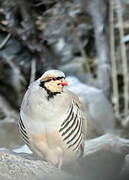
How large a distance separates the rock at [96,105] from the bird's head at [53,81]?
249 centimetres

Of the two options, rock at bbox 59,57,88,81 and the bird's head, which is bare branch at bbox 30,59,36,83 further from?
the bird's head

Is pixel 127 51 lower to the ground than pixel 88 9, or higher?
lower

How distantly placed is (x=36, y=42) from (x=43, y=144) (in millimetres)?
3449

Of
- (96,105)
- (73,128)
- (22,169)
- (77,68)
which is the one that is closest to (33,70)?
(77,68)

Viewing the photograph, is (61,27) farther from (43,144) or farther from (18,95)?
(43,144)

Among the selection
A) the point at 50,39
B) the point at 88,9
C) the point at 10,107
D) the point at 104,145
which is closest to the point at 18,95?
the point at 10,107

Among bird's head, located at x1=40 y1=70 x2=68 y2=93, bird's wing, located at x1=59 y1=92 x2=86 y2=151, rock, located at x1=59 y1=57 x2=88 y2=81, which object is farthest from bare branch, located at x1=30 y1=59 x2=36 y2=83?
bird's head, located at x1=40 y1=70 x2=68 y2=93

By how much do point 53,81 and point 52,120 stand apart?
0.19 meters

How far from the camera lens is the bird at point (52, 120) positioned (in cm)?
184

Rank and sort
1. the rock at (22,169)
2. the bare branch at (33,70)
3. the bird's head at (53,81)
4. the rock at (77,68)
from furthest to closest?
1. the rock at (77,68)
2. the bare branch at (33,70)
3. the bird's head at (53,81)
4. the rock at (22,169)

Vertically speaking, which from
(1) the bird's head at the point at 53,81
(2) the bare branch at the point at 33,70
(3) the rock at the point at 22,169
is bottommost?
(2) the bare branch at the point at 33,70

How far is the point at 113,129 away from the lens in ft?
15.5

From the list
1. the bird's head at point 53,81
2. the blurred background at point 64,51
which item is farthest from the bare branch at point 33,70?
the bird's head at point 53,81

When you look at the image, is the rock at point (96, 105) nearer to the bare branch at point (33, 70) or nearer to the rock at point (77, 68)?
the bare branch at point (33, 70)
